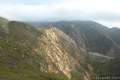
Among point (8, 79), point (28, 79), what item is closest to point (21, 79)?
point (28, 79)

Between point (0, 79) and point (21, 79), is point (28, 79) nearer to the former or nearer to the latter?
point (21, 79)

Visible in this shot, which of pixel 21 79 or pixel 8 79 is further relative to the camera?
pixel 21 79

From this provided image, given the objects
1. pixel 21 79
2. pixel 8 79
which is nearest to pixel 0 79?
pixel 8 79

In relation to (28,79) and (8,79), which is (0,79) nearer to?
(8,79)

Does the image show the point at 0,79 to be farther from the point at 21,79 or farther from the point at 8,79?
the point at 21,79

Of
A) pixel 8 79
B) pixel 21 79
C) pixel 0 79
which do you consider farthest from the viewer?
pixel 21 79

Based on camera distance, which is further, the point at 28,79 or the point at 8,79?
the point at 28,79

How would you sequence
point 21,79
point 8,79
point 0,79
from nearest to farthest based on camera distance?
point 0,79 → point 8,79 → point 21,79
